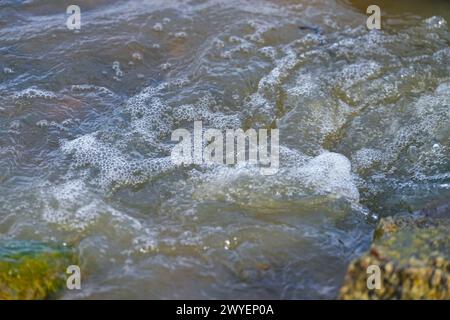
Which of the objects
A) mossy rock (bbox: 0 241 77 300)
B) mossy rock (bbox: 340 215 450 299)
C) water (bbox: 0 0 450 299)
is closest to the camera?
mossy rock (bbox: 340 215 450 299)

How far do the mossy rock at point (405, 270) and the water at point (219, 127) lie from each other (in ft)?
1.19

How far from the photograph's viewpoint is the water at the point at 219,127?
352 cm

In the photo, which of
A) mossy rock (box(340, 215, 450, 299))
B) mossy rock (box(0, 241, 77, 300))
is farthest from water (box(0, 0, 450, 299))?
mossy rock (box(340, 215, 450, 299))

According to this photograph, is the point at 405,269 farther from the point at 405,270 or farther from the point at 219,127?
the point at 219,127

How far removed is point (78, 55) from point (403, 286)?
13.6 ft

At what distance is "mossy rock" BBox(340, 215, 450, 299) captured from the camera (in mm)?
2834

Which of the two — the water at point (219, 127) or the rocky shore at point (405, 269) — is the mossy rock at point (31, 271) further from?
the rocky shore at point (405, 269)

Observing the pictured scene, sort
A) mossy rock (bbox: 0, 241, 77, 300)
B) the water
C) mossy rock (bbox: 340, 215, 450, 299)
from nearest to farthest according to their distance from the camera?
mossy rock (bbox: 340, 215, 450, 299) → mossy rock (bbox: 0, 241, 77, 300) → the water

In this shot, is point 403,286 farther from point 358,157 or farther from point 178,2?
point 178,2

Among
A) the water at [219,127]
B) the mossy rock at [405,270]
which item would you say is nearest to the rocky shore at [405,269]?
the mossy rock at [405,270]

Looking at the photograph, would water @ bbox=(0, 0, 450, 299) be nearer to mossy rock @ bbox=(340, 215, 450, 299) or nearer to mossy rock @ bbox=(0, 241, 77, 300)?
mossy rock @ bbox=(0, 241, 77, 300)

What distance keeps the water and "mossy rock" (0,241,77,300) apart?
5.1 inches

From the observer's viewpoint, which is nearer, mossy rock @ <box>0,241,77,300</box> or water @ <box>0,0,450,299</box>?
mossy rock @ <box>0,241,77,300</box>

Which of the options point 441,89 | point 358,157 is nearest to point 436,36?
point 441,89
